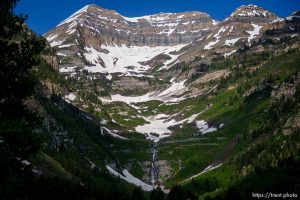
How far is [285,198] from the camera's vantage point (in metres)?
46.7

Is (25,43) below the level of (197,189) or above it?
above

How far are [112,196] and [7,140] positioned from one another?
19992mm

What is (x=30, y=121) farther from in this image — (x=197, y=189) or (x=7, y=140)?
(x=197, y=189)

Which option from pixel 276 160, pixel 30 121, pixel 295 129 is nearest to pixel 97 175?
pixel 276 160

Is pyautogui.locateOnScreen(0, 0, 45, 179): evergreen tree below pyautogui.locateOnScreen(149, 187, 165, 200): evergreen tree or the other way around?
the other way around

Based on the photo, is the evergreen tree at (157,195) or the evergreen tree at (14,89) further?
the evergreen tree at (157,195)

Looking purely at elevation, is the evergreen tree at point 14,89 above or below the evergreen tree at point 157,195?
above

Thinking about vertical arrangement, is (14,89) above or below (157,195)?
above

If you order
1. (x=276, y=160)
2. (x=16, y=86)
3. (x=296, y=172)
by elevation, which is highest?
(x=16, y=86)

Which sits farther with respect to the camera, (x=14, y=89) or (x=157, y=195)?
(x=157, y=195)

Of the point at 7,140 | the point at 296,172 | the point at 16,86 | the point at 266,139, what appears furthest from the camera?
the point at 266,139

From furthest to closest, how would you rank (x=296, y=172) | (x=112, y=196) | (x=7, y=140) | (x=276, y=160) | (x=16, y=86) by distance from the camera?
(x=276, y=160), (x=296, y=172), (x=112, y=196), (x=16, y=86), (x=7, y=140)

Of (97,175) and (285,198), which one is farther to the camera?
(97,175)

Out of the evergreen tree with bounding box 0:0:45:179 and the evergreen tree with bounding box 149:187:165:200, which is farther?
the evergreen tree with bounding box 149:187:165:200
